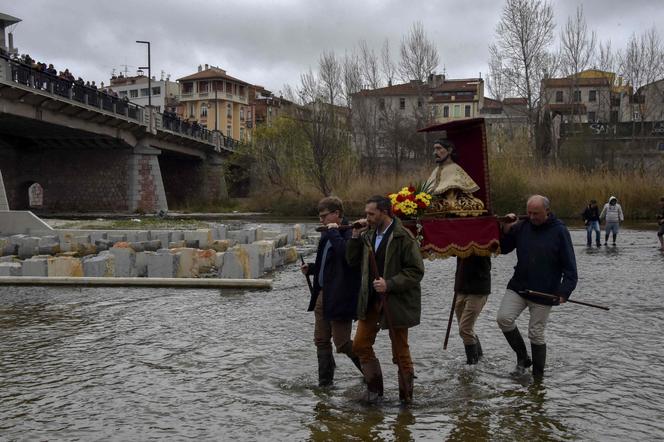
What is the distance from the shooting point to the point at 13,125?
43031mm

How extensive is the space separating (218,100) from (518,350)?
105 meters

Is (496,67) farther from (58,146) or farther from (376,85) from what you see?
(58,146)

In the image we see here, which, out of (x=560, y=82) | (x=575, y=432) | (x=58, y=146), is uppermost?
(x=560, y=82)

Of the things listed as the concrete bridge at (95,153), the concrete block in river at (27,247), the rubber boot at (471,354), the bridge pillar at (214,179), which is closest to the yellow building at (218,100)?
the bridge pillar at (214,179)

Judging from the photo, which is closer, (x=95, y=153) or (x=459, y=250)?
(x=459, y=250)

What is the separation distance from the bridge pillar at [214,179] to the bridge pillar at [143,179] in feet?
44.3

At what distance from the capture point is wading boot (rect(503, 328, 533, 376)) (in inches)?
286

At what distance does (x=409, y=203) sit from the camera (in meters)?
6.74

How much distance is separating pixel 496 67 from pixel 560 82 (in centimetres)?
773

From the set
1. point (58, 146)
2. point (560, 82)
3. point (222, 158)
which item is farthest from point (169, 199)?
point (560, 82)

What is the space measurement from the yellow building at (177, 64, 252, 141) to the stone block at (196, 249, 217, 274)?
9253 cm

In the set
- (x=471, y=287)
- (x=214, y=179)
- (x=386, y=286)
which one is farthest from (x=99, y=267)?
(x=214, y=179)

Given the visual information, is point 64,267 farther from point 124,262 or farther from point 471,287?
point 471,287

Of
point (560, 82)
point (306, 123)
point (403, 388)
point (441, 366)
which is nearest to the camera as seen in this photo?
point (403, 388)
